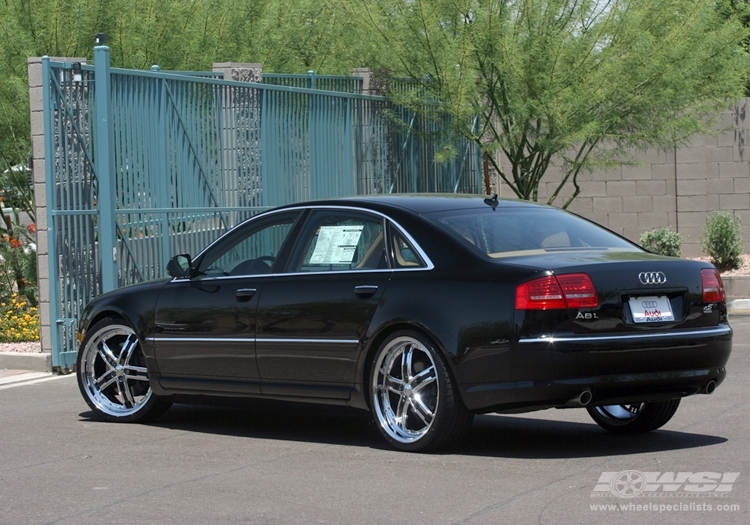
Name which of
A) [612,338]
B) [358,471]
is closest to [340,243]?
[358,471]

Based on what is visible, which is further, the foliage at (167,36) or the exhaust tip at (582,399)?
the foliage at (167,36)

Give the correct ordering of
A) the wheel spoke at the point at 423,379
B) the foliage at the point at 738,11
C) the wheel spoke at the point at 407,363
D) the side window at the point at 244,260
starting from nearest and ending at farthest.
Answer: the wheel spoke at the point at 423,379
the wheel spoke at the point at 407,363
the side window at the point at 244,260
the foliage at the point at 738,11

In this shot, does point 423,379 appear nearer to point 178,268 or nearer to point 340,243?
point 340,243

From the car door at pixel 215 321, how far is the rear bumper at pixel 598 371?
181 centimetres

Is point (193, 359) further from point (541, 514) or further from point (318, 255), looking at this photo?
point (541, 514)

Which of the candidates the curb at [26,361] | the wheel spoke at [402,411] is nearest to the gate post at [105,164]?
the curb at [26,361]

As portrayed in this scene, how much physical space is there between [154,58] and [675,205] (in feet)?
29.7

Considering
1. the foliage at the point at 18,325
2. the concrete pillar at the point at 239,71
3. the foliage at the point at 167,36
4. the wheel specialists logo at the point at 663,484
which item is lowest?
the wheel specialists logo at the point at 663,484

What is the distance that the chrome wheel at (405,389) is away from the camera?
754 centimetres

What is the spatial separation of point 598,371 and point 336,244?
6.68 feet

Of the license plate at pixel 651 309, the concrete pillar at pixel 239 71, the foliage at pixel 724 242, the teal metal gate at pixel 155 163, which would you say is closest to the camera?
the license plate at pixel 651 309

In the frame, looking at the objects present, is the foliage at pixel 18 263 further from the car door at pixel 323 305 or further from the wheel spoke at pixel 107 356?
the car door at pixel 323 305

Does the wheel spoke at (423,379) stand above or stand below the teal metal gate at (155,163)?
below

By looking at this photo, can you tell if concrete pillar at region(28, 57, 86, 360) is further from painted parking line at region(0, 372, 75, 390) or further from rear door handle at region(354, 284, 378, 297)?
rear door handle at region(354, 284, 378, 297)
